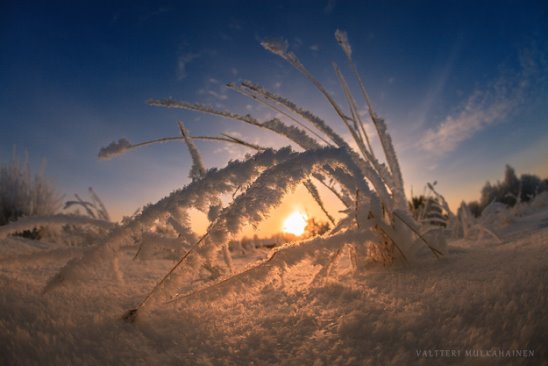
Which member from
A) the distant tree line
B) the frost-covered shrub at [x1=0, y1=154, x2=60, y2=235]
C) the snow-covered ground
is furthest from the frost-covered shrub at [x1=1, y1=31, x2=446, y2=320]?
the distant tree line

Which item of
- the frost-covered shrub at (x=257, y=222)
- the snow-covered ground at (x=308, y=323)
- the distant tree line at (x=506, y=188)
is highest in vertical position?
the distant tree line at (x=506, y=188)

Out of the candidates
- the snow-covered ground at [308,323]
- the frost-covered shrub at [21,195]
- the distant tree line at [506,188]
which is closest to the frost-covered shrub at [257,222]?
the snow-covered ground at [308,323]

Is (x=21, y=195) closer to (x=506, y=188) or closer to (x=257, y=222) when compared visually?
(x=257, y=222)

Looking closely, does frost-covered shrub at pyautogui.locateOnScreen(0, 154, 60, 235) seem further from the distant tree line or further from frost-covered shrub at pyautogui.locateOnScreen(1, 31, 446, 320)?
the distant tree line

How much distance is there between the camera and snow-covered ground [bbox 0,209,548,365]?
1.65ft

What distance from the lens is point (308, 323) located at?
0.71 meters

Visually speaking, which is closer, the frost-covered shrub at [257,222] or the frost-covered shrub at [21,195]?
the frost-covered shrub at [257,222]

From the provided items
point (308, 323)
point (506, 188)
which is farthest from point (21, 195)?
point (506, 188)

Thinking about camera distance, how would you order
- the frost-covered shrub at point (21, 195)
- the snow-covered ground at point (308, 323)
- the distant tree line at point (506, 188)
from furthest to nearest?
1. the distant tree line at point (506, 188)
2. the frost-covered shrub at point (21, 195)
3. the snow-covered ground at point (308, 323)

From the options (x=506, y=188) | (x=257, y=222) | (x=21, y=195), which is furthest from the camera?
(x=506, y=188)

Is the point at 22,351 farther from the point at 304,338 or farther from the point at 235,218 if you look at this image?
the point at 304,338

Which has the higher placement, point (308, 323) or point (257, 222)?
point (257, 222)

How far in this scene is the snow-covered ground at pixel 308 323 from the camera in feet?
1.65

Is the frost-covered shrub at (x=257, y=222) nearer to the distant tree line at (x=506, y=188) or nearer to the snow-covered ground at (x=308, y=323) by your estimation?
the snow-covered ground at (x=308, y=323)
